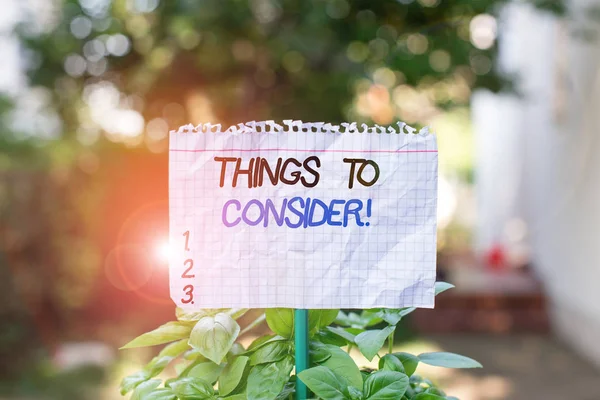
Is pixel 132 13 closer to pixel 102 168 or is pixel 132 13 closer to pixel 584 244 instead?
pixel 102 168

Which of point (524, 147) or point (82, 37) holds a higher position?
point (82, 37)

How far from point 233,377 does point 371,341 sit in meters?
0.20

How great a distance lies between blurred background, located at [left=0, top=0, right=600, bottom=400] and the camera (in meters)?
3.91

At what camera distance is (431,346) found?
5.16 meters

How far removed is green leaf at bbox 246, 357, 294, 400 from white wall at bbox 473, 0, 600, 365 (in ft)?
11.6

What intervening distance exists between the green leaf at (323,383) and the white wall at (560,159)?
357 cm

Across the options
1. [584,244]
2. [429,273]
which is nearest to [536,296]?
[584,244]

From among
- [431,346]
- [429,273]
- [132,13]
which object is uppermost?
[132,13]

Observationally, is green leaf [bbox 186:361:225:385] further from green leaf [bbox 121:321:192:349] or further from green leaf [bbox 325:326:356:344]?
green leaf [bbox 325:326:356:344]

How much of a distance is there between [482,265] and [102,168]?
4.42 metres

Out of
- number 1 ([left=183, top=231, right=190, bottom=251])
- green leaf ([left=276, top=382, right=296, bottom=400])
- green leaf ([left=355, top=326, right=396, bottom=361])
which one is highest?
number 1 ([left=183, top=231, right=190, bottom=251])

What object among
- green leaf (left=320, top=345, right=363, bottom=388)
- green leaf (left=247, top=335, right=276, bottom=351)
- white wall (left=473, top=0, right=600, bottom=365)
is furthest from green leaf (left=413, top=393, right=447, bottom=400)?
white wall (left=473, top=0, right=600, bottom=365)

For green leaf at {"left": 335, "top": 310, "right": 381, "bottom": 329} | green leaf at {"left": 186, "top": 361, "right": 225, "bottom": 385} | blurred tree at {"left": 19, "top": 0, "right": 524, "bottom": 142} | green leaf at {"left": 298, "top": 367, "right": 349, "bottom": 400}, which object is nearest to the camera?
green leaf at {"left": 298, "top": 367, "right": 349, "bottom": 400}

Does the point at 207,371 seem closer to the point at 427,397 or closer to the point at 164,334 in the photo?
the point at 164,334
